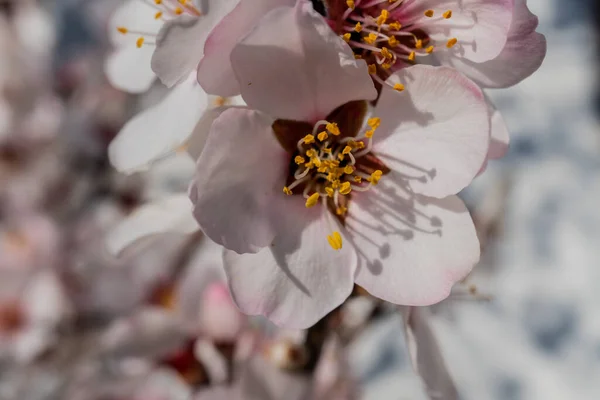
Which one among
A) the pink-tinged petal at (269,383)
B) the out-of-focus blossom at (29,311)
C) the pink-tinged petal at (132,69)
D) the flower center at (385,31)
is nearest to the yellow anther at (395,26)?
the flower center at (385,31)

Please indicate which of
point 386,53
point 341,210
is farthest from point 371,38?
point 341,210

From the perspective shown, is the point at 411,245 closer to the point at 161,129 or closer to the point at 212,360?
the point at 161,129

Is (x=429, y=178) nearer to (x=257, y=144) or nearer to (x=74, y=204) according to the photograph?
(x=257, y=144)

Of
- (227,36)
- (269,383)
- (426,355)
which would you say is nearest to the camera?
(227,36)

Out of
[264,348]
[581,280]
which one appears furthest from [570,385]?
[264,348]

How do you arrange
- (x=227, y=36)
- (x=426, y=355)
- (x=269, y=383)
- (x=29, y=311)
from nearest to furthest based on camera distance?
(x=227, y=36)
(x=426, y=355)
(x=269, y=383)
(x=29, y=311)

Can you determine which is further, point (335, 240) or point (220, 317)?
point (220, 317)

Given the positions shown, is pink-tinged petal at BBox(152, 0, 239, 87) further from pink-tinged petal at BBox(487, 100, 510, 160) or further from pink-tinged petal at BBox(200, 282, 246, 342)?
pink-tinged petal at BBox(200, 282, 246, 342)
